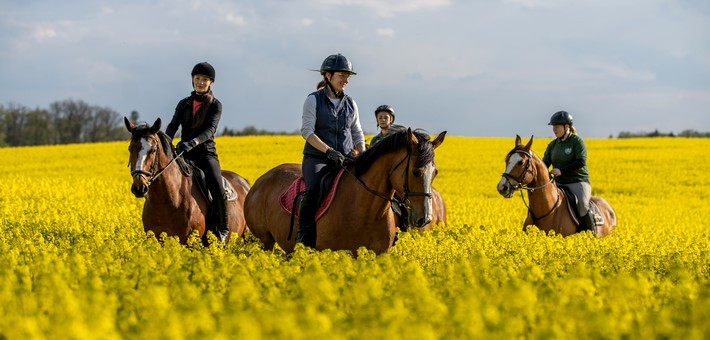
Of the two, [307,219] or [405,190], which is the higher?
[405,190]

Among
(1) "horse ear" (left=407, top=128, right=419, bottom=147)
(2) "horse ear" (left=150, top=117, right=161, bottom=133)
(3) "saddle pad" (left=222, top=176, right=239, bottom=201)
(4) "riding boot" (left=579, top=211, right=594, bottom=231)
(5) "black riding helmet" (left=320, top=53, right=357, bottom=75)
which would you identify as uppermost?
(5) "black riding helmet" (left=320, top=53, right=357, bottom=75)

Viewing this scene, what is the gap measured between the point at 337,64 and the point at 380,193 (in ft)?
4.82

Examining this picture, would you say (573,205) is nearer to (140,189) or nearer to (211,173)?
(211,173)

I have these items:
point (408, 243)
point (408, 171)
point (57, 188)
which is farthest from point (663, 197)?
point (408, 171)

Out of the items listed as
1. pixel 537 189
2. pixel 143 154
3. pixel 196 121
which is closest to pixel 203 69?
pixel 196 121

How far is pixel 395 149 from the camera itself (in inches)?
332

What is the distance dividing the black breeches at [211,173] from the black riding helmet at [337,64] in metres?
→ 2.63

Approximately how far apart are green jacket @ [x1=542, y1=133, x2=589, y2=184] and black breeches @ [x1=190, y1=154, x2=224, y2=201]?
534 cm

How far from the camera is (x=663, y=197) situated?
29.3 m

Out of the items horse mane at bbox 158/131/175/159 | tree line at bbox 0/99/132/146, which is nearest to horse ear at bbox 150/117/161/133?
horse mane at bbox 158/131/175/159

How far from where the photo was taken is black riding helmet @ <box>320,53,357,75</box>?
30.0 ft

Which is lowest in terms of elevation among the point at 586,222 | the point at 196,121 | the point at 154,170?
the point at 586,222

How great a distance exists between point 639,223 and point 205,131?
1363 centimetres

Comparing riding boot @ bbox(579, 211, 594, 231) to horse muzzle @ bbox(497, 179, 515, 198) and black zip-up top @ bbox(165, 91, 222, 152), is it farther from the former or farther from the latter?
black zip-up top @ bbox(165, 91, 222, 152)
